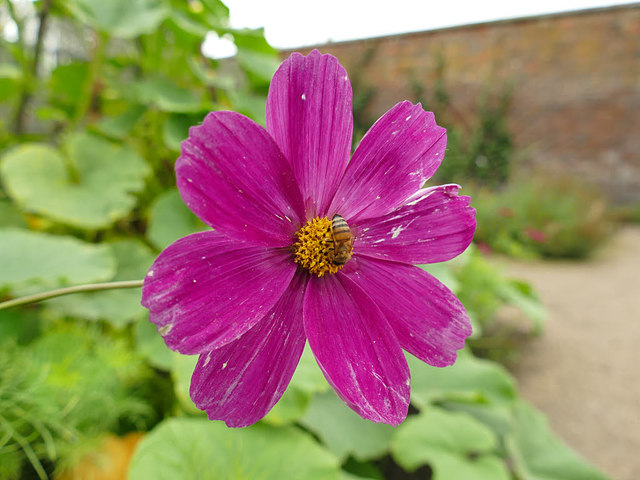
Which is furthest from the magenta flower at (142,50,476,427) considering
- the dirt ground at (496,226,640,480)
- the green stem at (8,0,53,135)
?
the dirt ground at (496,226,640,480)

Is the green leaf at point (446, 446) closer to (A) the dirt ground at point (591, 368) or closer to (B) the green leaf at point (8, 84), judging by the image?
(A) the dirt ground at point (591, 368)

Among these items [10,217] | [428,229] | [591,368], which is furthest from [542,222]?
[428,229]

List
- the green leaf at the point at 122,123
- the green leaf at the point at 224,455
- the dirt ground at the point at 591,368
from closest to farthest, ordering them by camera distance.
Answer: the green leaf at the point at 224,455
the green leaf at the point at 122,123
the dirt ground at the point at 591,368

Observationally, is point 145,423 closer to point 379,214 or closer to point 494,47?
point 379,214

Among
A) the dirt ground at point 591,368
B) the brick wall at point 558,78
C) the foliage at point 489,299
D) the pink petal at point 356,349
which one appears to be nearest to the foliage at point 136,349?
the pink petal at point 356,349

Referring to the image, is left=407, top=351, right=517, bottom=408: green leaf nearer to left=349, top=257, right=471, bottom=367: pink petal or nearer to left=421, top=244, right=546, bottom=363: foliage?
left=349, top=257, right=471, bottom=367: pink petal

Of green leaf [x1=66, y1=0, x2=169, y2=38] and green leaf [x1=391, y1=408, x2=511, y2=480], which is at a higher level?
green leaf [x1=66, y1=0, x2=169, y2=38]
